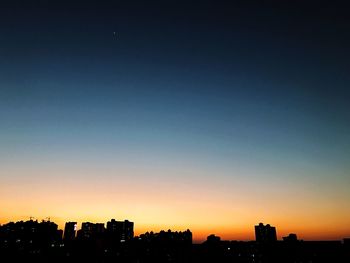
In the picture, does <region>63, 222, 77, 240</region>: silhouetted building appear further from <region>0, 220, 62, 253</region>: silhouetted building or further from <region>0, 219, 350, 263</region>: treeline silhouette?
<region>0, 220, 62, 253</region>: silhouetted building

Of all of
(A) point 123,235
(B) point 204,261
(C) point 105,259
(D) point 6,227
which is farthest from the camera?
(A) point 123,235

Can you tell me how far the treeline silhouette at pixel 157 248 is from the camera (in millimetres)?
103812

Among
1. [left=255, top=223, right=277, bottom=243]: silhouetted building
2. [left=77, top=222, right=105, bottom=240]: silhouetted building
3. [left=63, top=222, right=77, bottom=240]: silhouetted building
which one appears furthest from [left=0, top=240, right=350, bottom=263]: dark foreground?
[left=77, top=222, right=105, bottom=240]: silhouetted building

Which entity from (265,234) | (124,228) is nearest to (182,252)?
(265,234)

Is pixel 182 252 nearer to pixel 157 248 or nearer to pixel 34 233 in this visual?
pixel 157 248

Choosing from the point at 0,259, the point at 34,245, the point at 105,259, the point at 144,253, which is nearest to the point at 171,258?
the point at 144,253

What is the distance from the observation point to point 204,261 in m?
114

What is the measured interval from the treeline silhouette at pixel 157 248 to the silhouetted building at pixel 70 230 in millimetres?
488

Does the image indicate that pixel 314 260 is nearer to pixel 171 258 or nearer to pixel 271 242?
pixel 271 242

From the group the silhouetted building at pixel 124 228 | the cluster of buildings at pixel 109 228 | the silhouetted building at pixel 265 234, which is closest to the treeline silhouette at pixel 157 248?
the silhouetted building at pixel 265 234

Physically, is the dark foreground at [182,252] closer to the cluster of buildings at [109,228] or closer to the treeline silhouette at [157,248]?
the treeline silhouette at [157,248]

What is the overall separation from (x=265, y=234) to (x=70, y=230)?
94762 mm

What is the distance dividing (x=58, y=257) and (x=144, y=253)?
112ft

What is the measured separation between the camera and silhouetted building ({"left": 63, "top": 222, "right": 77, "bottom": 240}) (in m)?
159
